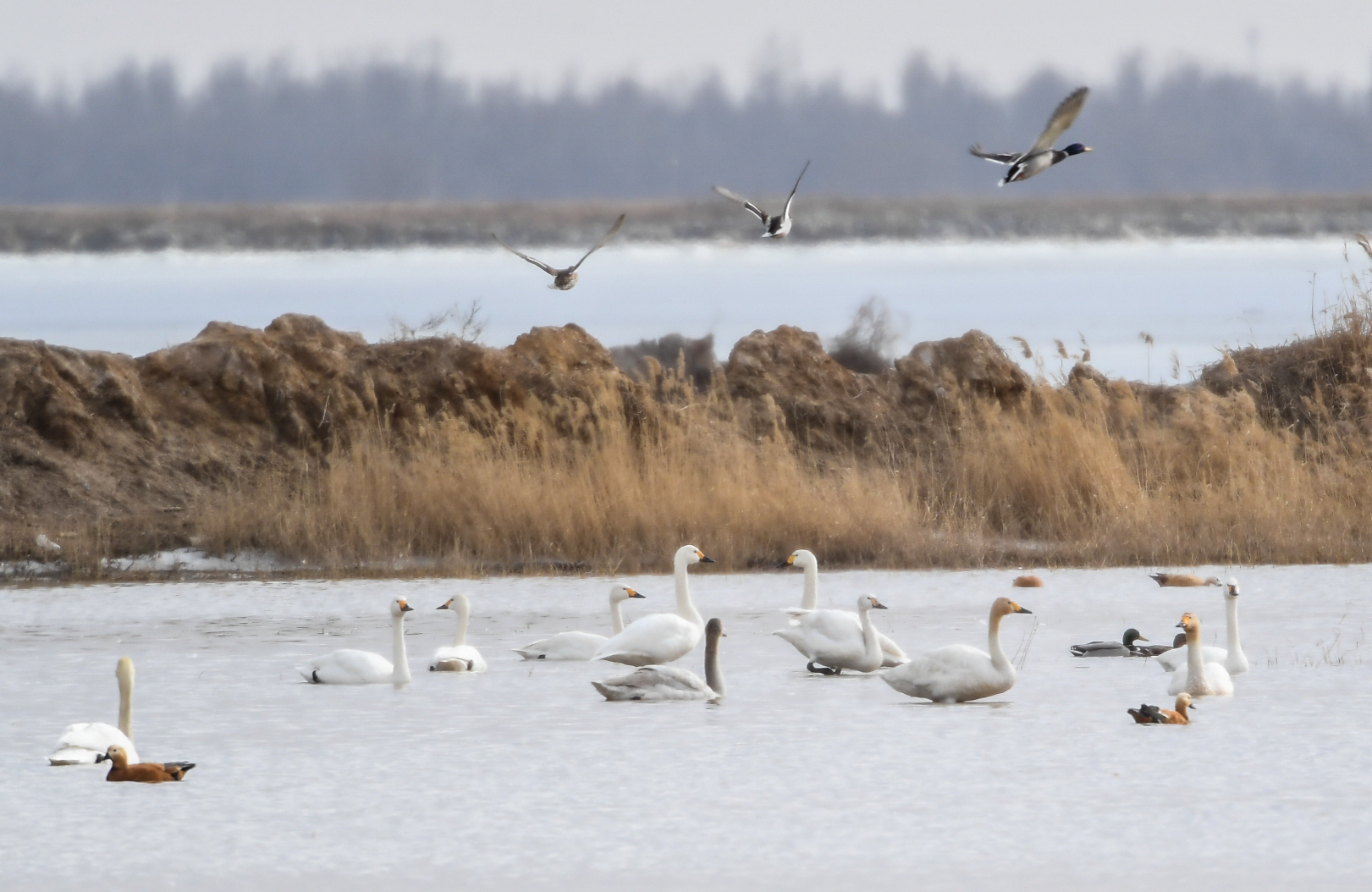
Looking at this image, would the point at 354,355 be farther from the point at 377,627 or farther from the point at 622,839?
the point at 622,839

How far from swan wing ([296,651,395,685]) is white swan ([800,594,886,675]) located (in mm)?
1909

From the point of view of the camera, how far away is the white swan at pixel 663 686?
7.87 meters

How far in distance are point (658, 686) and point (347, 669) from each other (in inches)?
56.3

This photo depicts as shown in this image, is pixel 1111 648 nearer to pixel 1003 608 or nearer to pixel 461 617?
pixel 1003 608

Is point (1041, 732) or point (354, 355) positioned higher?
point (354, 355)

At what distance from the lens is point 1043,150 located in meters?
11.1

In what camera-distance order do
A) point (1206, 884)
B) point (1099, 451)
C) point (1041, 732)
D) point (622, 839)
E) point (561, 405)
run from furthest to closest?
1. point (561, 405)
2. point (1099, 451)
3. point (1041, 732)
4. point (622, 839)
5. point (1206, 884)

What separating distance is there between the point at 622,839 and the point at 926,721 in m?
2.27

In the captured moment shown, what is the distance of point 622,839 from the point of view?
17.4 ft

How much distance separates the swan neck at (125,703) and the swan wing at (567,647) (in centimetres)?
258

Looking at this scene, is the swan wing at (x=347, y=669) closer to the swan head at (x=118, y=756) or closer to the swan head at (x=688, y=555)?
the swan head at (x=688, y=555)

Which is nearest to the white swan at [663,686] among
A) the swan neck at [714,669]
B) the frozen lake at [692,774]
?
the swan neck at [714,669]

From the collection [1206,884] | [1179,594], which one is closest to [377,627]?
[1179,594]

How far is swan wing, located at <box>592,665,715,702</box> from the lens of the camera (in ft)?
25.8
